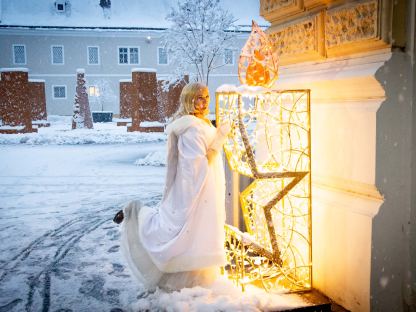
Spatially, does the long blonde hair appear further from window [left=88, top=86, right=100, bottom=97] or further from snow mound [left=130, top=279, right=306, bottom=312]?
window [left=88, top=86, right=100, bottom=97]

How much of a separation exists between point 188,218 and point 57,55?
37183mm

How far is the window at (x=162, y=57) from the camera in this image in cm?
3753

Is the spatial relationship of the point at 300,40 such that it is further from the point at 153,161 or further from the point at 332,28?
the point at 153,161

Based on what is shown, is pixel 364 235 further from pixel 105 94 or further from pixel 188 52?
pixel 105 94

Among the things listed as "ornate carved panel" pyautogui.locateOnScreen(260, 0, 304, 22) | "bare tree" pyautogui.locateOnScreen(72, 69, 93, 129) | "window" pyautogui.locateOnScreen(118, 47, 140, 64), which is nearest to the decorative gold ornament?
"ornate carved panel" pyautogui.locateOnScreen(260, 0, 304, 22)

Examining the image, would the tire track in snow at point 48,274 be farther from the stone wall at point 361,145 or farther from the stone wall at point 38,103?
the stone wall at point 38,103

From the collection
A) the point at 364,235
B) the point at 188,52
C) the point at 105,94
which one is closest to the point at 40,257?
the point at 364,235

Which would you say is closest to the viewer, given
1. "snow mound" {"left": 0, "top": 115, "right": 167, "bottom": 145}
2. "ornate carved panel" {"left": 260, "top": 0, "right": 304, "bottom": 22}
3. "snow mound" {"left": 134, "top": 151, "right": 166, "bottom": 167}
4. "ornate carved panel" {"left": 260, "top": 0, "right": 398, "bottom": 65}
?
"ornate carved panel" {"left": 260, "top": 0, "right": 398, "bottom": 65}

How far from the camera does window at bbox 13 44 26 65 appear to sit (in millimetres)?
36938

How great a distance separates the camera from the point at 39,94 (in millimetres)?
26359

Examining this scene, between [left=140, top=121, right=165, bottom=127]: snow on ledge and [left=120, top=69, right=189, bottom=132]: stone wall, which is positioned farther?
[left=140, top=121, right=165, bottom=127]: snow on ledge

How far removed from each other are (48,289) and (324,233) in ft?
8.26

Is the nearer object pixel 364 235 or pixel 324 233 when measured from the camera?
pixel 364 235

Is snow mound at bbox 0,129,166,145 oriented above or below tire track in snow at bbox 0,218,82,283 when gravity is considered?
above
